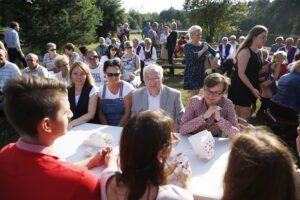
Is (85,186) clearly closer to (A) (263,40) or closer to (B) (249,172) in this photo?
(B) (249,172)

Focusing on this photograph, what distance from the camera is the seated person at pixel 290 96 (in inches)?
126

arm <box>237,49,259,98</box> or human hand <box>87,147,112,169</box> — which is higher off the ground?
arm <box>237,49,259,98</box>

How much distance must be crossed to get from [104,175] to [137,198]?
26 centimetres

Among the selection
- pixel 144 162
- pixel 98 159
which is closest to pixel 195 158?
pixel 98 159

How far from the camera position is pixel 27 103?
1.14 m

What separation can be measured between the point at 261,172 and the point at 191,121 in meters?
1.30

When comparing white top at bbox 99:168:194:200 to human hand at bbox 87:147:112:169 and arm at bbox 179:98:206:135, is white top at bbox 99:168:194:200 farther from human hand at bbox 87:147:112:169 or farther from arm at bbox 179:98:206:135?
arm at bbox 179:98:206:135

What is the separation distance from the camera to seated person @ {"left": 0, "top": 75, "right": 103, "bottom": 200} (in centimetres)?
107

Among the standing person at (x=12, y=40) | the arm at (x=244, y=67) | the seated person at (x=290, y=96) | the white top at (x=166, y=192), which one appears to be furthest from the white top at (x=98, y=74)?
the standing person at (x=12, y=40)

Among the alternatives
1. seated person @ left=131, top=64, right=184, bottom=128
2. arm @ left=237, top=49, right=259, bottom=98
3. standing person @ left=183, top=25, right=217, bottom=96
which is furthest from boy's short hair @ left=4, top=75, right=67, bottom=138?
standing person @ left=183, top=25, right=217, bottom=96

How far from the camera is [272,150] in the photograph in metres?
1.01

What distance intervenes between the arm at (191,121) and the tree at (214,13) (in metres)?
18.5

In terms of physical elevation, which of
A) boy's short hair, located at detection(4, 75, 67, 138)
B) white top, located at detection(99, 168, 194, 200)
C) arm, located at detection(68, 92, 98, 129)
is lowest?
arm, located at detection(68, 92, 98, 129)

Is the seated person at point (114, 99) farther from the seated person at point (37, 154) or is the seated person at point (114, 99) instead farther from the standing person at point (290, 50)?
the standing person at point (290, 50)
